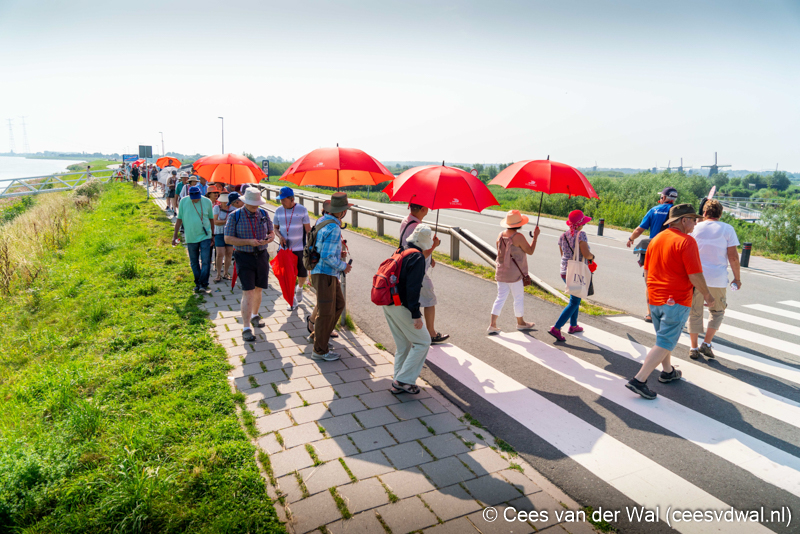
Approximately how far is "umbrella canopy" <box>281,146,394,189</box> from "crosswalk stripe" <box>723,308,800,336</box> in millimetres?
6488

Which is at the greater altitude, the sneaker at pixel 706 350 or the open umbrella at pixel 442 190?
the open umbrella at pixel 442 190

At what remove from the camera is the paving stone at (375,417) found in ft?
13.9

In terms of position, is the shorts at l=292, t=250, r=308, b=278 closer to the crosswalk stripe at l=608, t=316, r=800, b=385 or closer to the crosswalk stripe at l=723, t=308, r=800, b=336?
the crosswalk stripe at l=608, t=316, r=800, b=385

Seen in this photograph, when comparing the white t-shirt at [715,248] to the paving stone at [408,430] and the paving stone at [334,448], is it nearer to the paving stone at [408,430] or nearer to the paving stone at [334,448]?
the paving stone at [408,430]

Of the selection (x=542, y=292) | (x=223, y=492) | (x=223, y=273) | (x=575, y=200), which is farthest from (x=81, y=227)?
(x=575, y=200)

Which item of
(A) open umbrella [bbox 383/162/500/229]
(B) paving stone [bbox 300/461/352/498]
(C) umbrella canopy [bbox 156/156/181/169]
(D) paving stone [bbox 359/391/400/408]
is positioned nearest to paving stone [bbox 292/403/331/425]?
(D) paving stone [bbox 359/391/400/408]

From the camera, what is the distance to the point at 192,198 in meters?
8.04

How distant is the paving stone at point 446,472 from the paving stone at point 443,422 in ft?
1.50

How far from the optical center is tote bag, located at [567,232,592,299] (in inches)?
246

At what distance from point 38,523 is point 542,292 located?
7917mm

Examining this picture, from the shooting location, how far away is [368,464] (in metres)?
3.62

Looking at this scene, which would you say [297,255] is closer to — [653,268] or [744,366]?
[653,268]

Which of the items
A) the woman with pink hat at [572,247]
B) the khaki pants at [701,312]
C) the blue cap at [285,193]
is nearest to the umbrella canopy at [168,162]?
the blue cap at [285,193]

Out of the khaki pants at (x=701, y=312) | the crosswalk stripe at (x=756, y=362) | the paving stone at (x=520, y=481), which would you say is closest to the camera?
the paving stone at (x=520, y=481)
